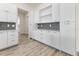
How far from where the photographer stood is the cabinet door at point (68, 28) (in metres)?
2.15

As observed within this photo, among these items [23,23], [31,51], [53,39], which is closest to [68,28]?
[53,39]

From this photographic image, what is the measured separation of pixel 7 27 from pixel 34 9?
293 cm

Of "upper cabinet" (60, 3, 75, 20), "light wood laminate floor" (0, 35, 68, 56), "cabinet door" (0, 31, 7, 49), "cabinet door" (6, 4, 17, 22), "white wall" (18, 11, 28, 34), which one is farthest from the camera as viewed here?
"white wall" (18, 11, 28, 34)

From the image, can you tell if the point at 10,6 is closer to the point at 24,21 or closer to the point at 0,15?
the point at 0,15

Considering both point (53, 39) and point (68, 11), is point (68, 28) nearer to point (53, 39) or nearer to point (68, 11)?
point (68, 11)

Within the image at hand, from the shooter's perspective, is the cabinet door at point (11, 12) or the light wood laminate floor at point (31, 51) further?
the cabinet door at point (11, 12)

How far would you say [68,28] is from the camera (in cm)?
229

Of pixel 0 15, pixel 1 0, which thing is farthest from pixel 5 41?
pixel 1 0

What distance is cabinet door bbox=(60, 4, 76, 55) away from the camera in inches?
84.8

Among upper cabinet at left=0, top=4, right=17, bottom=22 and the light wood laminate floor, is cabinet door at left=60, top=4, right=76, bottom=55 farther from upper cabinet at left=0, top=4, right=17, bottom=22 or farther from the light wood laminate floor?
upper cabinet at left=0, top=4, right=17, bottom=22

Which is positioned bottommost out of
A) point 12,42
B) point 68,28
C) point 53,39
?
point 12,42

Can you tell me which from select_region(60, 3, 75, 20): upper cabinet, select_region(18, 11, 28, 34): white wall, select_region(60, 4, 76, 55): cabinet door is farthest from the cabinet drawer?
select_region(18, 11, 28, 34): white wall

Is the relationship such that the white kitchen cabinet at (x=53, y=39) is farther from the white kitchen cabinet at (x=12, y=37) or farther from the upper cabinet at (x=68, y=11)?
the white kitchen cabinet at (x=12, y=37)

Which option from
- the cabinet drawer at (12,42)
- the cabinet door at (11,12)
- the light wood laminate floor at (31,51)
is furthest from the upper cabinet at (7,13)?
the light wood laminate floor at (31,51)
